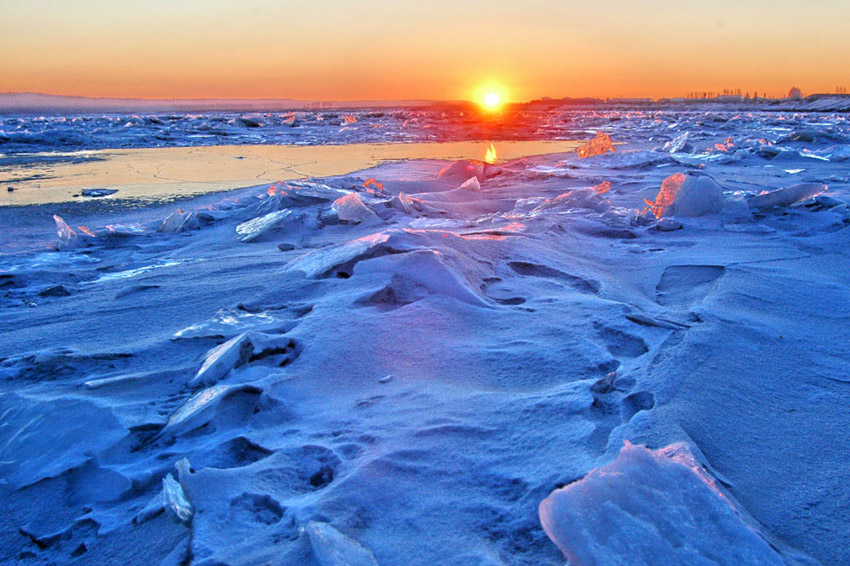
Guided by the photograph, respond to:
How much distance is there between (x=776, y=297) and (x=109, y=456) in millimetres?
2123

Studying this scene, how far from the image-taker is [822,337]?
1.59 m

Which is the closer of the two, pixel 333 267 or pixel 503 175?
pixel 333 267

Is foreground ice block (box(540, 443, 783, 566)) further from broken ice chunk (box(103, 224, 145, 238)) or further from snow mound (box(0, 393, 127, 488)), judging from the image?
broken ice chunk (box(103, 224, 145, 238))

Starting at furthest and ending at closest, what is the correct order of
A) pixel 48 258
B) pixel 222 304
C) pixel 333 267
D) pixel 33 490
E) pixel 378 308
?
pixel 48 258 → pixel 333 267 → pixel 222 304 → pixel 378 308 → pixel 33 490

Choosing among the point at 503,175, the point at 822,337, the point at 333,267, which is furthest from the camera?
the point at 503,175

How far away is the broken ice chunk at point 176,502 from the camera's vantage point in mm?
963

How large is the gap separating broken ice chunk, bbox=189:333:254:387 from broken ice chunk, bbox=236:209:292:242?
5.83ft

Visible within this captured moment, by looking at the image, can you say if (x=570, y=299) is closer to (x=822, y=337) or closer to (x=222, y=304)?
(x=822, y=337)

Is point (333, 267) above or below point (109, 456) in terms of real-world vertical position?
above

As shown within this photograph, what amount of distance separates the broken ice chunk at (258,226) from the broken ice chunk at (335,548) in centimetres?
259

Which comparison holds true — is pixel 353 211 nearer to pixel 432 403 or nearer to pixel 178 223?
pixel 178 223

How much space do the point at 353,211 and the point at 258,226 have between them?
0.61m

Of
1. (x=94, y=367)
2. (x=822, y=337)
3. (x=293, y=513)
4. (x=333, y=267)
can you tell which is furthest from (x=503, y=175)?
(x=293, y=513)

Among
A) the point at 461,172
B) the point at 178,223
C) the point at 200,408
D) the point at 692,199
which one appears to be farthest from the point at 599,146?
the point at 200,408
